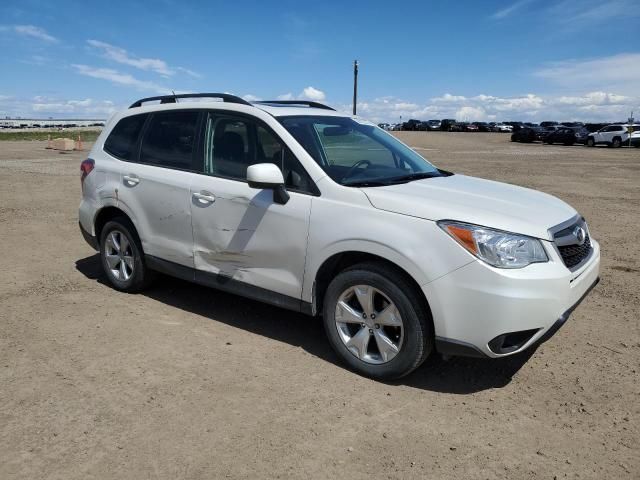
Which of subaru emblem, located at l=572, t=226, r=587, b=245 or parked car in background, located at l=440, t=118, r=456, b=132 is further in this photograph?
parked car in background, located at l=440, t=118, r=456, b=132

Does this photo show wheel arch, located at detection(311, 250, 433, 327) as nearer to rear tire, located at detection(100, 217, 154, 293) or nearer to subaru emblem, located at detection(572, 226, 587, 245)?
subaru emblem, located at detection(572, 226, 587, 245)

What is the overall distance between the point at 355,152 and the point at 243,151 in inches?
35.2

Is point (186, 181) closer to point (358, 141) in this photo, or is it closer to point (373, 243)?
point (358, 141)

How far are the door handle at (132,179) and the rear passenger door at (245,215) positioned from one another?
811mm

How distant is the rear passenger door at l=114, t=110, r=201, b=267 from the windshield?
1.04m

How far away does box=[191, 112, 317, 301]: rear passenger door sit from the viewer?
399cm

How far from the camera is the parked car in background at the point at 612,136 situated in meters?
36.5

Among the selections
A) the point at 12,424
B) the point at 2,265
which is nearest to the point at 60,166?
the point at 2,265

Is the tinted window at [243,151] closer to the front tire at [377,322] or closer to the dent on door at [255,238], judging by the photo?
the dent on door at [255,238]

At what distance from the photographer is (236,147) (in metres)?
4.48

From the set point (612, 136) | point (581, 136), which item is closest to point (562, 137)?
point (581, 136)

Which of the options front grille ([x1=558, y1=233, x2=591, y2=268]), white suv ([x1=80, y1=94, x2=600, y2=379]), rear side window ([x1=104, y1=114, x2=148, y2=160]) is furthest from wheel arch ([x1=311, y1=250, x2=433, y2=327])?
rear side window ([x1=104, y1=114, x2=148, y2=160])

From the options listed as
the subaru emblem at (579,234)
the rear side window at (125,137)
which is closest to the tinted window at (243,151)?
the rear side window at (125,137)

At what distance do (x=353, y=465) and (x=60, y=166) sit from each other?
19.5 meters
